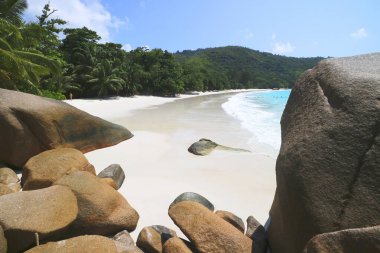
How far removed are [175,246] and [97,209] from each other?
118 cm

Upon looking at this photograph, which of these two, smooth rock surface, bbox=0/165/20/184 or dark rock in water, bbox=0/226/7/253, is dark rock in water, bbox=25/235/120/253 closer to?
dark rock in water, bbox=0/226/7/253

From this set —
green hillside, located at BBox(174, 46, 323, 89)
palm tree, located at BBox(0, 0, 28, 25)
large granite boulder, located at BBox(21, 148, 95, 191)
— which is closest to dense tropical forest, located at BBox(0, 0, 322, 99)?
palm tree, located at BBox(0, 0, 28, 25)

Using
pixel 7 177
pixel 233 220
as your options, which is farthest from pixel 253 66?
pixel 233 220

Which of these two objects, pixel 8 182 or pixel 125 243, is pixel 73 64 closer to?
pixel 8 182

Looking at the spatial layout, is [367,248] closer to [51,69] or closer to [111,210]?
[111,210]

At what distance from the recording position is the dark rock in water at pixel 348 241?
93.4 inches

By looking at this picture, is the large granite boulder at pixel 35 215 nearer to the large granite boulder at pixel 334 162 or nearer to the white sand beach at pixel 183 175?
the white sand beach at pixel 183 175

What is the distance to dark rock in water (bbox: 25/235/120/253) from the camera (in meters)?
3.03

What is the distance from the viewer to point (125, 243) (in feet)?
12.1

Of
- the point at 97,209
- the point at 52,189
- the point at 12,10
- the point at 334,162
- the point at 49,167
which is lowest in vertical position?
the point at 97,209

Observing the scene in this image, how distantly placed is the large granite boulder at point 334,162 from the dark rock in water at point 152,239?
1.32 meters

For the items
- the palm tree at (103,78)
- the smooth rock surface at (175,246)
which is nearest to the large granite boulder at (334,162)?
the smooth rock surface at (175,246)

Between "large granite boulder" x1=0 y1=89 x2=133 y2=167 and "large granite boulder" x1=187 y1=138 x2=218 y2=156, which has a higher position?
"large granite boulder" x1=0 y1=89 x2=133 y2=167

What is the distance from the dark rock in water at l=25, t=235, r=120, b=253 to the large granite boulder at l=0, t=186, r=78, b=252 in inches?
11.8
